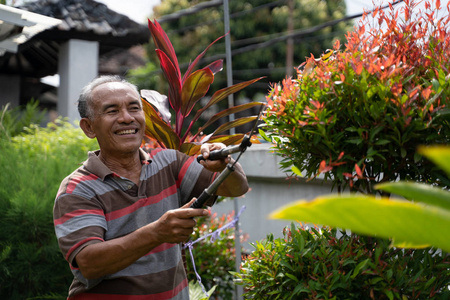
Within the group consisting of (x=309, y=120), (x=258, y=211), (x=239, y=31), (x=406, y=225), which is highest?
(x=239, y=31)

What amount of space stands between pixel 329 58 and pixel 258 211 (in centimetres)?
364

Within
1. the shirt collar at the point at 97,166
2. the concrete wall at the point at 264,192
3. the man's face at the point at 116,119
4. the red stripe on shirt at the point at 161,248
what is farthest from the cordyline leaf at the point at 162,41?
the concrete wall at the point at 264,192

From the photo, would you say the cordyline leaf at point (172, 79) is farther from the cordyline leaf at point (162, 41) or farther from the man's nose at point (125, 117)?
the man's nose at point (125, 117)

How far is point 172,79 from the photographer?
10.6 ft

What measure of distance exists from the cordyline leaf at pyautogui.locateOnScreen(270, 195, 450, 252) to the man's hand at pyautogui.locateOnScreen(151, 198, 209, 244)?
1.25 metres

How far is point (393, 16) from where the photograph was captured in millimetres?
2252

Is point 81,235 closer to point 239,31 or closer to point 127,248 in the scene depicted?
point 127,248

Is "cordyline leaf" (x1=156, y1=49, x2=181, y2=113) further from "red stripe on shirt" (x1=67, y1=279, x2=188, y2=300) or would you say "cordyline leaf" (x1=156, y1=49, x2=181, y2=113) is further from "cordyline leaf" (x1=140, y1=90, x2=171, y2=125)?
"red stripe on shirt" (x1=67, y1=279, x2=188, y2=300)

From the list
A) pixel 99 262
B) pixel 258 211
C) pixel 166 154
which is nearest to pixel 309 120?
pixel 166 154

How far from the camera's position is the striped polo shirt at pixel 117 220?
2.14 metres

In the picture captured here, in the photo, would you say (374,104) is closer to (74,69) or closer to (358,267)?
(358,267)

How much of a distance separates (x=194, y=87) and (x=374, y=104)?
4.70 ft

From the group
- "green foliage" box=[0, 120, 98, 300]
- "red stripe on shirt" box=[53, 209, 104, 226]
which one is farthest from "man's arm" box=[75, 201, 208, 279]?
"green foliage" box=[0, 120, 98, 300]

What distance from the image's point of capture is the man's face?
93.6 inches
